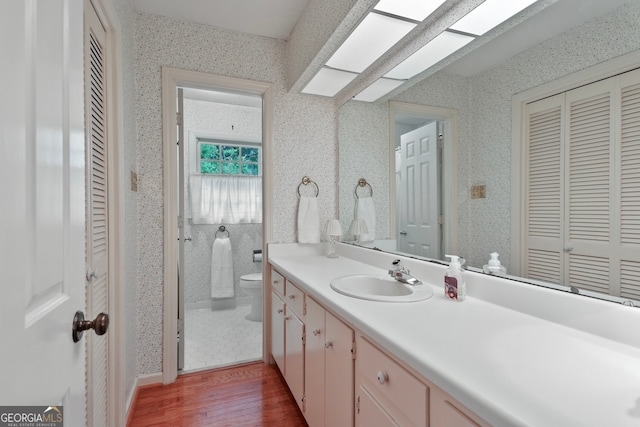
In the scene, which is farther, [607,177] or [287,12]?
[287,12]

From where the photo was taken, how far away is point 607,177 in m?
0.85

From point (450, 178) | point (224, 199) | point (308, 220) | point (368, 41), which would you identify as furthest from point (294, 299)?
point (224, 199)

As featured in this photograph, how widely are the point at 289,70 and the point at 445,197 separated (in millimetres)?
1566

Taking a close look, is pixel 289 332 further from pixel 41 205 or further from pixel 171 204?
pixel 41 205

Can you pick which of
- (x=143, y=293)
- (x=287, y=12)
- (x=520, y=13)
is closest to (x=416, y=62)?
(x=520, y=13)

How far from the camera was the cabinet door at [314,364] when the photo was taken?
1310mm

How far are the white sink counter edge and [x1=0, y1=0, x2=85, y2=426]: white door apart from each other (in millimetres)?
716

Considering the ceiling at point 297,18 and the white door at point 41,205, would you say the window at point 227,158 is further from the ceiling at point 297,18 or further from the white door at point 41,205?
the white door at point 41,205

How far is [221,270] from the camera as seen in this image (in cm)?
349

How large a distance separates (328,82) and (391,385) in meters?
1.91

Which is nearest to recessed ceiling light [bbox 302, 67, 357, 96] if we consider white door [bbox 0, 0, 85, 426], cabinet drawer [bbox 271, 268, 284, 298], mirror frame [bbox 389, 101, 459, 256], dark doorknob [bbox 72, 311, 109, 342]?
mirror frame [bbox 389, 101, 459, 256]

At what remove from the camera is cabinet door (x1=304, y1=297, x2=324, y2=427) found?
1310 mm

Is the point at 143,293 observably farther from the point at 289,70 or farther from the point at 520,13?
the point at 520,13

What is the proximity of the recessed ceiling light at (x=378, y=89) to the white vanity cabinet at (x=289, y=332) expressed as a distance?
130cm
